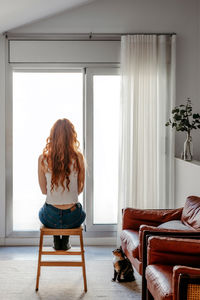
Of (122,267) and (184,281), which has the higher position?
(184,281)

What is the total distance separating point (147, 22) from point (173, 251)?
10.2 ft

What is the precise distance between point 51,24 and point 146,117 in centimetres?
153

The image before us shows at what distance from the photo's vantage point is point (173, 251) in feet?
9.81

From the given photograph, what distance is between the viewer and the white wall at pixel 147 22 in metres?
5.23

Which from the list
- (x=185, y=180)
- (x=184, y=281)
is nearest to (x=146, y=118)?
(x=185, y=180)

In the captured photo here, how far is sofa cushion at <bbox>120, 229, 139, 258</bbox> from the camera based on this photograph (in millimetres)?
3613

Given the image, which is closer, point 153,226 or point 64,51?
point 153,226

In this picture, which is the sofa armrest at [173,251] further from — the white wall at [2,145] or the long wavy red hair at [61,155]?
the white wall at [2,145]

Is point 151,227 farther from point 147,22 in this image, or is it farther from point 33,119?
point 147,22

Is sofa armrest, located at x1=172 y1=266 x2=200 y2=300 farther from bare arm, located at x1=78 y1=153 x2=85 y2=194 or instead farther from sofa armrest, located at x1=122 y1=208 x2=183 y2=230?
sofa armrest, located at x1=122 y1=208 x2=183 y2=230

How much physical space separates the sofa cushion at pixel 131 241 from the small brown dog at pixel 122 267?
0.08 metres

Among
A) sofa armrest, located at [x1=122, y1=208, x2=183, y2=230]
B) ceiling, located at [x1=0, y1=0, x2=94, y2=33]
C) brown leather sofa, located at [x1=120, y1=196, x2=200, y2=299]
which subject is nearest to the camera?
brown leather sofa, located at [x1=120, y1=196, x2=200, y2=299]

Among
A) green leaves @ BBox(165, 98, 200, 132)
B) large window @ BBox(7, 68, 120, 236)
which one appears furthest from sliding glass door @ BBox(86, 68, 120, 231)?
green leaves @ BBox(165, 98, 200, 132)

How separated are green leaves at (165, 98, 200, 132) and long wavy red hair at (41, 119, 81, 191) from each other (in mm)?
1548
